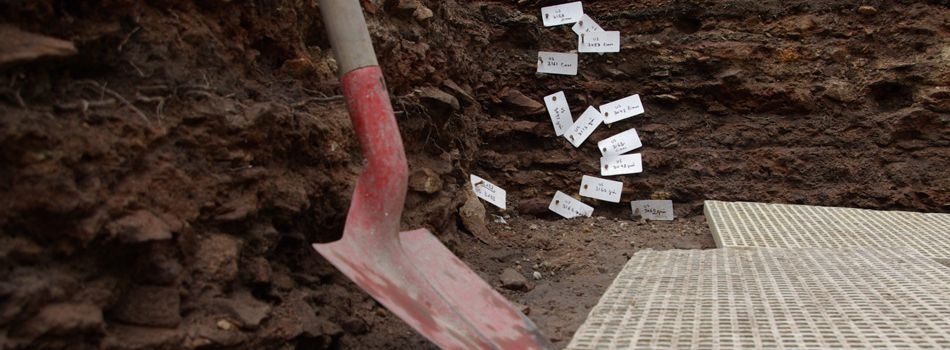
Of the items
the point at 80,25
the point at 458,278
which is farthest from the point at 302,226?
the point at 80,25

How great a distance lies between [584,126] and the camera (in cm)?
400

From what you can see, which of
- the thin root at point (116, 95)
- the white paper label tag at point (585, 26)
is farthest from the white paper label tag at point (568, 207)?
the thin root at point (116, 95)

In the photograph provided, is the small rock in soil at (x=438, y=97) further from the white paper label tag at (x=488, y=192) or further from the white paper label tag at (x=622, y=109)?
the white paper label tag at (x=622, y=109)

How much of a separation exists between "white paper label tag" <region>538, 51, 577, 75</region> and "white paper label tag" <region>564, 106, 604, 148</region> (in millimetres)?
226

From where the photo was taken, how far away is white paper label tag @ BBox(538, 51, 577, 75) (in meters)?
4.03

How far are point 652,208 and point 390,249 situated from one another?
7.89ft

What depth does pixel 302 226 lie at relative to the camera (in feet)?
6.07

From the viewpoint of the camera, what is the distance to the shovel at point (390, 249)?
1.54m

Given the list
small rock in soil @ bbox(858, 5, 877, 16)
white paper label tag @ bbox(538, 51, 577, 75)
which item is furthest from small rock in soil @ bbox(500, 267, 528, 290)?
small rock in soil @ bbox(858, 5, 877, 16)

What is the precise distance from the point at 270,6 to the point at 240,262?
0.71 metres

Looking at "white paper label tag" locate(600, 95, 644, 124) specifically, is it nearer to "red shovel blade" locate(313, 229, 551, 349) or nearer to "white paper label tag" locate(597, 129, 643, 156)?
"white paper label tag" locate(597, 129, 643, 156)

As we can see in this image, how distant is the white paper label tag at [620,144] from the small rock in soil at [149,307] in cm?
287

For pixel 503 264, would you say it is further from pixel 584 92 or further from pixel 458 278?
pixel 584 92

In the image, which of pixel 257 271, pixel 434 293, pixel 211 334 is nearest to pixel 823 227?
pixel 434 293
